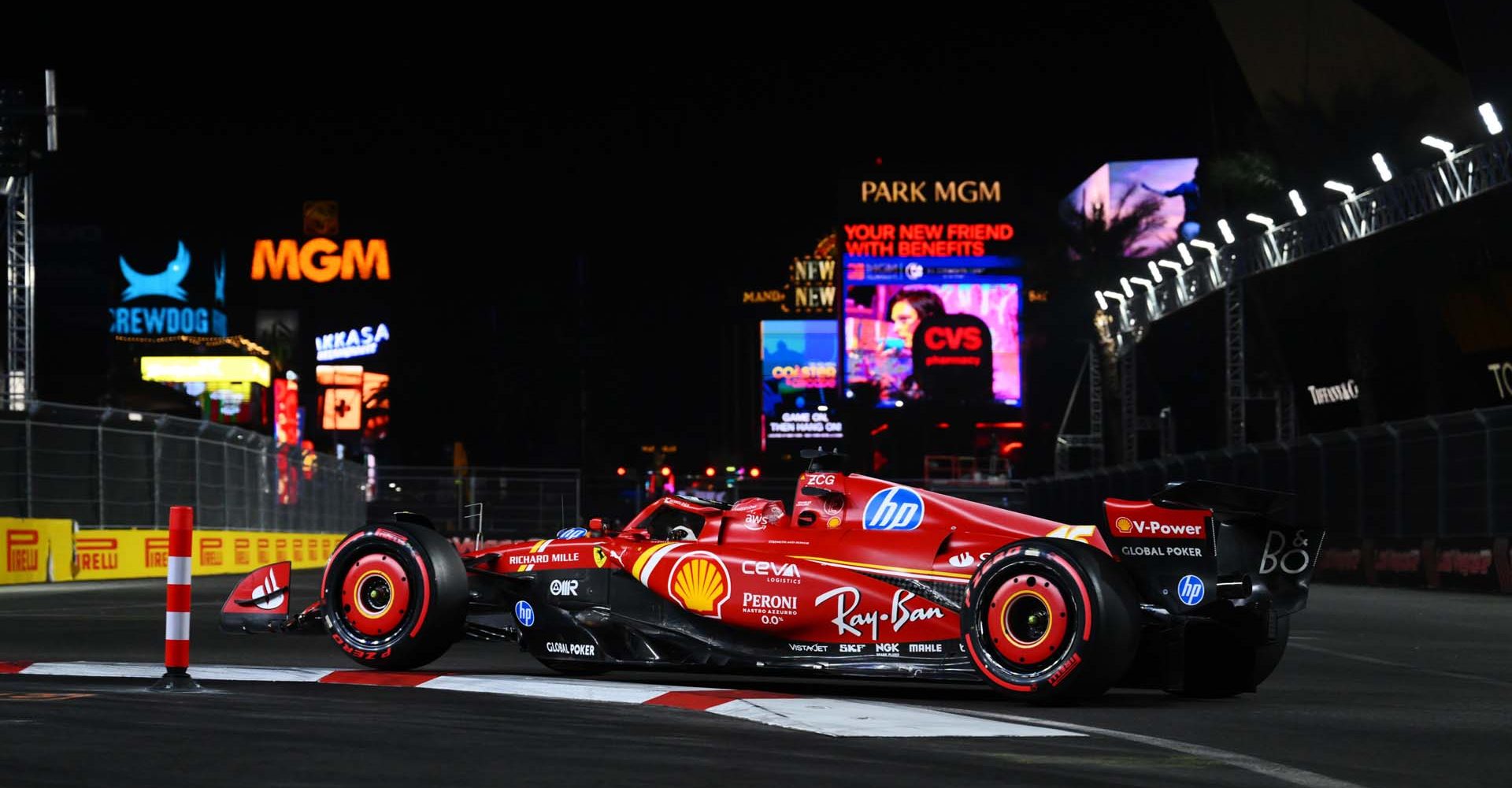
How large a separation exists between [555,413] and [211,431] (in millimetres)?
98326

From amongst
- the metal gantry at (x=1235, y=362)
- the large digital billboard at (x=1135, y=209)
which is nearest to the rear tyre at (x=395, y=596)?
the metal gantry at (x=1235, y=362)

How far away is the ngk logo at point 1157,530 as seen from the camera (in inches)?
388

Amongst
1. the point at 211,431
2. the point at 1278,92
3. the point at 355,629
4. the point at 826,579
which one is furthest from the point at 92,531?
the point at 1278,92

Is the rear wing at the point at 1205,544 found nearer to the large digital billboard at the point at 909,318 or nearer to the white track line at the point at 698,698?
the white track line at the point at 698,698

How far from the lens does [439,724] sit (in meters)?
8.27

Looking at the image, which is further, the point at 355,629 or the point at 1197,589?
the point at 355,629

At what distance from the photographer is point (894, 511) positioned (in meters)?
10.6

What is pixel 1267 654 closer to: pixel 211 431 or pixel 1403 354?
pixel 211 431

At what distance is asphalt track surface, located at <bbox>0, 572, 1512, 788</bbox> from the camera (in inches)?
269

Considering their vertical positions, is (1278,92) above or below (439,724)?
above

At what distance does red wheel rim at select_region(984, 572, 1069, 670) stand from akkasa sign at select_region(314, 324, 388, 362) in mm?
104402

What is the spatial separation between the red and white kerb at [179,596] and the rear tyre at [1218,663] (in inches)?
215

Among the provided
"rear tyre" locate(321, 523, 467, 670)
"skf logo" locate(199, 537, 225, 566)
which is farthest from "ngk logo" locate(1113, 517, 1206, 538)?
"skf logo" locate(199, 537, 225, 566)

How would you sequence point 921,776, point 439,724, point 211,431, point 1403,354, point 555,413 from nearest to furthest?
point 921,776
point 439,724
point 211,431
point 1403,354
point 555,413
